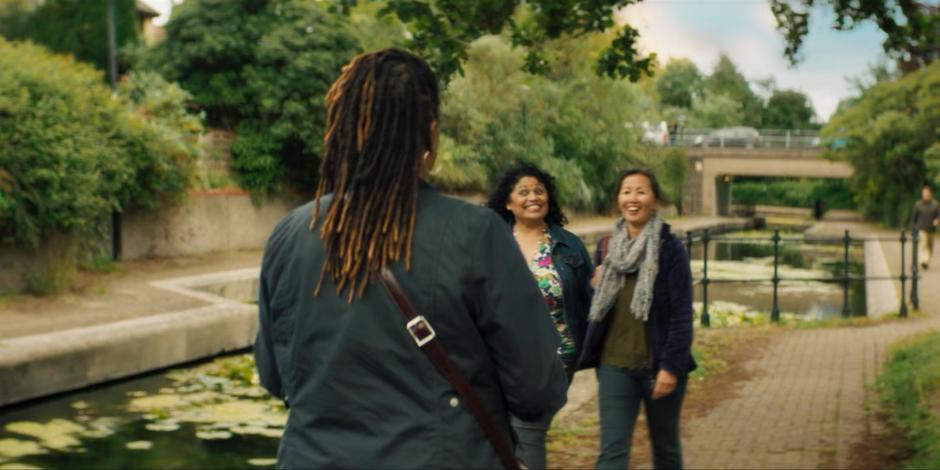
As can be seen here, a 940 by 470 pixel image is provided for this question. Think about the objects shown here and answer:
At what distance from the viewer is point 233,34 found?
910 inches

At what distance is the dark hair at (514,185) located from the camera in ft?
17.6

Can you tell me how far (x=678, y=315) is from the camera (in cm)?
487

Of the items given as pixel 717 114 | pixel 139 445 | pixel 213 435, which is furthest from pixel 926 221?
pixel 717 114

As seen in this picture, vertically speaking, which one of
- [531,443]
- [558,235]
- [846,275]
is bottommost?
[846,275]

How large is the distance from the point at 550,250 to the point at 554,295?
0.23m

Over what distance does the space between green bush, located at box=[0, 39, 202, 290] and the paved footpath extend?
8.50m

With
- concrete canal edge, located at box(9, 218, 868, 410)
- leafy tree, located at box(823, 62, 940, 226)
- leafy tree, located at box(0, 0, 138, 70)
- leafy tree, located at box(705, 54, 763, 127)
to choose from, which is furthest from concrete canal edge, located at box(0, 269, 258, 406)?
leafy tree, located at box(705, 54, 763, 127)

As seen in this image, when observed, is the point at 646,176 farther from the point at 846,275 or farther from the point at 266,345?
the point at 846,275

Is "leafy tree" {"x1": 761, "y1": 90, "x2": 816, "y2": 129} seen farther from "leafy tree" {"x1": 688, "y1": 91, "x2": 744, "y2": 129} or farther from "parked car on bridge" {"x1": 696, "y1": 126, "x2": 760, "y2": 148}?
"parked car on bridge" {"x1": 696, "y1": 126, "x2": 760, "y2": 148}

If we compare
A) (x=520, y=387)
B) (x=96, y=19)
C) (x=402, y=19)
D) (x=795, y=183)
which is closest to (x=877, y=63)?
(x=795, y=183)

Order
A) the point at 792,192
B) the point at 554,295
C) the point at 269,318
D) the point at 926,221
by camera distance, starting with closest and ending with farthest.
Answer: the point at 269,318 < the point at 554,295 < the point at 926,221 < the point at 792,192

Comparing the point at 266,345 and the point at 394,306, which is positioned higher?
the point at 394,306

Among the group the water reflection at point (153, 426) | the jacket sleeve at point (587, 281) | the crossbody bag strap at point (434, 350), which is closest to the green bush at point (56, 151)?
the water reflection at point (153, 426)

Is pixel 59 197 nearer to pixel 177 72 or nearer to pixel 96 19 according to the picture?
pixel 177 72
